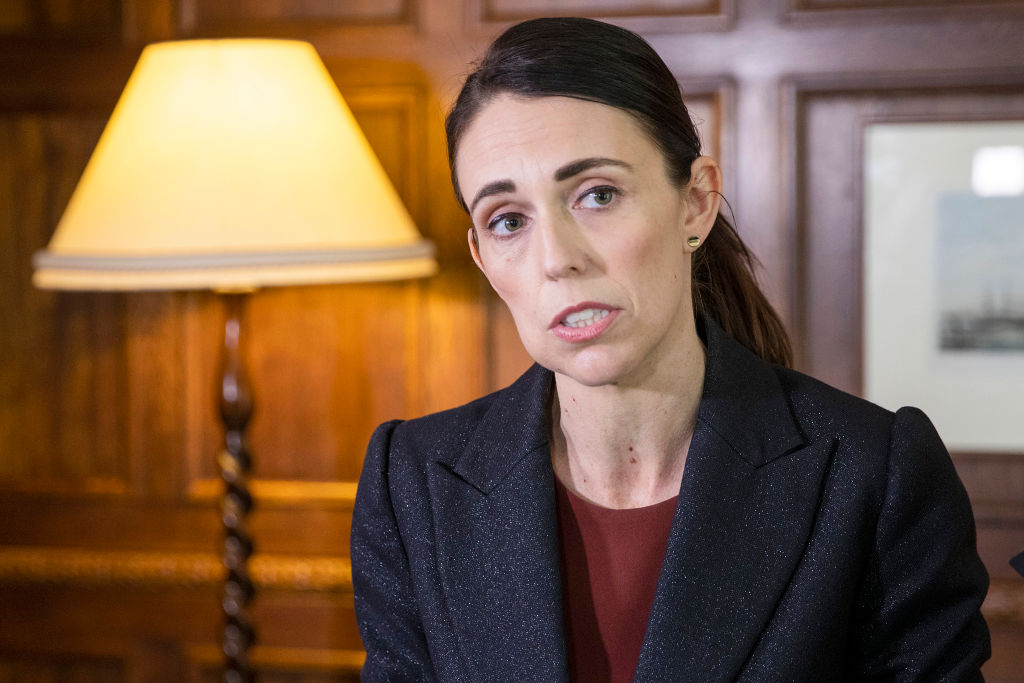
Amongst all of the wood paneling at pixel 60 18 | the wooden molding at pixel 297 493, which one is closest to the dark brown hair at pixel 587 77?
the wooden molding at pixel 297 493

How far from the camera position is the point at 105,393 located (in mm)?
2430

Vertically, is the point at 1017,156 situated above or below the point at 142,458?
above

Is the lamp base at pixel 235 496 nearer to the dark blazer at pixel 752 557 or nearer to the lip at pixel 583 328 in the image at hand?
the dark blazer at pixel 752 557

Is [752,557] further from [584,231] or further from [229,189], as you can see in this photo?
[229,189]

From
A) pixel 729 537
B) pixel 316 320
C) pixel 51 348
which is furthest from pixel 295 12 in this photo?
pixel 729 537

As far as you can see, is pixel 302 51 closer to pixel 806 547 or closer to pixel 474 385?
pixel 474 385

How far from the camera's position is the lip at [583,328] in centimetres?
116

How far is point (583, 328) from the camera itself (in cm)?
117

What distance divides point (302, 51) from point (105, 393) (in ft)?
3.21

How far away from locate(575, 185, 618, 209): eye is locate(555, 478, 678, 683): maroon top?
0.38 m

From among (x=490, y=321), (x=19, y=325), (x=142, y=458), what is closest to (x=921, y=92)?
(x=490, y=321)

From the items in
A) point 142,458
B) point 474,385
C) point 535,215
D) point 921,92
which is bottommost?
point 142,458

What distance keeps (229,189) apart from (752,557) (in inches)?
42.1

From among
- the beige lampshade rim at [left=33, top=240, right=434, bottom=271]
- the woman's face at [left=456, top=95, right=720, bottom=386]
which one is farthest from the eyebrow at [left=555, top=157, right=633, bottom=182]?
the beige lampshade rim at [left=33, top=240, right=434, bottom=271]
